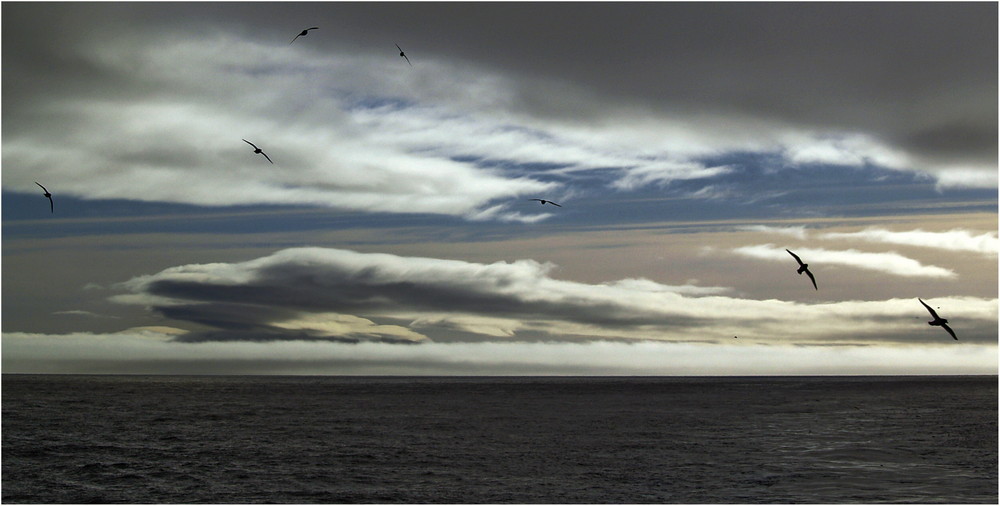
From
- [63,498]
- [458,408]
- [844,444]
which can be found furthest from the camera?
[458,408]

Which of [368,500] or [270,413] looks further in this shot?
[270,413]

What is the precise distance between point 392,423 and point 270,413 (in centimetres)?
2560

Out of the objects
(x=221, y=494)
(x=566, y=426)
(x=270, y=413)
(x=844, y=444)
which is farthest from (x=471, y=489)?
(x=270, y=413)

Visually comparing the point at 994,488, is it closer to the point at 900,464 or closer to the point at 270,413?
the point at 900,464

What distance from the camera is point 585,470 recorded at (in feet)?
164

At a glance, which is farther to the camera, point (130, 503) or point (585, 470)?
point (585, 470)

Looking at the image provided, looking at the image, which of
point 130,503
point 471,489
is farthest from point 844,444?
point 130,503

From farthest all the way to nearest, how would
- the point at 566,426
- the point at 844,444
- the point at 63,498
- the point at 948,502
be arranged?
1. the point at 566,426
2. the point at 844,444
3. the point at 63,498
4. the point at 948,502

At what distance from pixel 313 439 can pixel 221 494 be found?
83.1ft

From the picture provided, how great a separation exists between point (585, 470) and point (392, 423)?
1515 inches

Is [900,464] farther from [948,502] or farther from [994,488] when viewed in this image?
[948,502]

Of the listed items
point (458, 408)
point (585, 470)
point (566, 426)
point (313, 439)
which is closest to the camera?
point (585, 470)

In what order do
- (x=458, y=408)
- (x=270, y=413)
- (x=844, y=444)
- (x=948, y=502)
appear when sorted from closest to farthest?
(x=948, y=502) → (x=844, y=444) → (x=270, y=413) → (x=458, y=408)

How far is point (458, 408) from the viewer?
114 metres
